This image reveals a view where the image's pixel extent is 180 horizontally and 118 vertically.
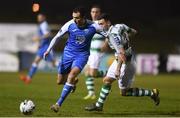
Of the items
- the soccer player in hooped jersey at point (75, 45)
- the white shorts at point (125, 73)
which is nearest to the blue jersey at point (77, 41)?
the soccer player in hooped jersey at point (75, 45)

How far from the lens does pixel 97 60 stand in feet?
57.2

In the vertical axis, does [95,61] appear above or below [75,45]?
below

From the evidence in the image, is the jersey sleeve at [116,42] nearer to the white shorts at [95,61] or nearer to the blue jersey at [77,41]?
the blue jersey at [77,41]

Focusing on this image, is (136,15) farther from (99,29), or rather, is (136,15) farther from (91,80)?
(99,29)

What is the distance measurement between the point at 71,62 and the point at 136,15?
103 feet

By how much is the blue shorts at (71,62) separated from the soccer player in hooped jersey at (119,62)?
0.65m

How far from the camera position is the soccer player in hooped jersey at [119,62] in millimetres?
12977

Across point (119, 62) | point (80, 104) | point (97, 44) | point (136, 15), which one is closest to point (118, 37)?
point (119, 62)

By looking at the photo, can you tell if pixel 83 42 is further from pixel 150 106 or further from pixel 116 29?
pixel 150 106

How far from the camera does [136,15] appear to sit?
146ft

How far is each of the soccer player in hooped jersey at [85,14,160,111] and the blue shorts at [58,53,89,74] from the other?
65cm

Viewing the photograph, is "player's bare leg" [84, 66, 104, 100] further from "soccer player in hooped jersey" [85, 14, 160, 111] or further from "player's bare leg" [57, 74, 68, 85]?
"soccer player in hooped jersey" [85, 14, 160, 111]

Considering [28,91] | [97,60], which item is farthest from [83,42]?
[28,91]

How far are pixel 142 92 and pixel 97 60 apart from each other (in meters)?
3.54
